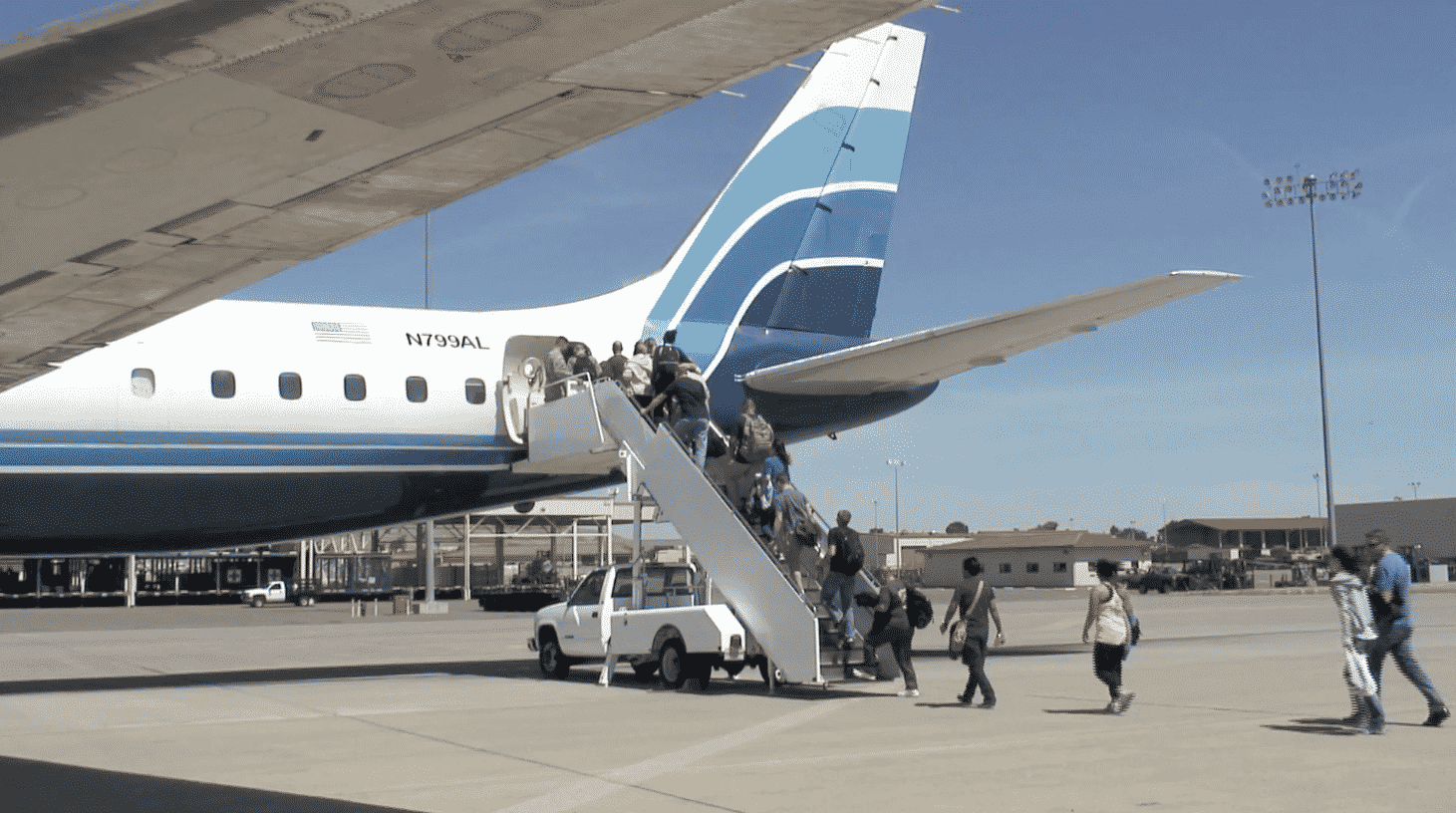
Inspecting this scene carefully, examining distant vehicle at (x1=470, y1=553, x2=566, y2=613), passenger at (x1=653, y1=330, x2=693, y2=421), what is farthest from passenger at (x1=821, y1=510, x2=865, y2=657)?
distant vehicle at (x1=470, y1=553, x2=566, y2=613)

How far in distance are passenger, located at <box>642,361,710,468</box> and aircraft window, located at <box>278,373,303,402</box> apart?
15.9 feet

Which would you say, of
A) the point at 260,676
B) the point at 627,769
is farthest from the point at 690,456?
the point at 260,676

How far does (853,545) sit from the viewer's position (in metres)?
17.4

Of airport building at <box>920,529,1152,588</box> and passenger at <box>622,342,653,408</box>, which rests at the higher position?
passenger at <box>622,342,653,408</box>

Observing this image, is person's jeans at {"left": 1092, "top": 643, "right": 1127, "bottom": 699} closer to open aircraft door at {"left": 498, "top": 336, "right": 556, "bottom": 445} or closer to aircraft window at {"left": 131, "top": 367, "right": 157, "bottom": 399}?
open aircraft door at {"left": 498, "top": 336, "right": 556, "bottom": 445}

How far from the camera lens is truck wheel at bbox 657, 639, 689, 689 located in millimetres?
18219

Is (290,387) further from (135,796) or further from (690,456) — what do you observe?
(135,796)

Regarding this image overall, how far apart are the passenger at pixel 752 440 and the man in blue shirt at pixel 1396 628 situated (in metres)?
8.02

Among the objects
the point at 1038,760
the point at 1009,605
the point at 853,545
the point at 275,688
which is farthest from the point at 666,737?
the point at 1009,605

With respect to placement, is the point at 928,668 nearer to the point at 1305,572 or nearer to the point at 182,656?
the point at 182,656

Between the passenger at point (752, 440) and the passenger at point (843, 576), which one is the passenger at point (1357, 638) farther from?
the passenger at point (752, 440)

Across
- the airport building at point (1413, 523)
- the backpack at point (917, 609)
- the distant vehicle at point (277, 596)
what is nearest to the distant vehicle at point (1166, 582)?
→ the airport building at point (1413, 523)

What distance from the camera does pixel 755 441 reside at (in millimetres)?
18875

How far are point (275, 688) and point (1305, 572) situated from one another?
74128 mm
